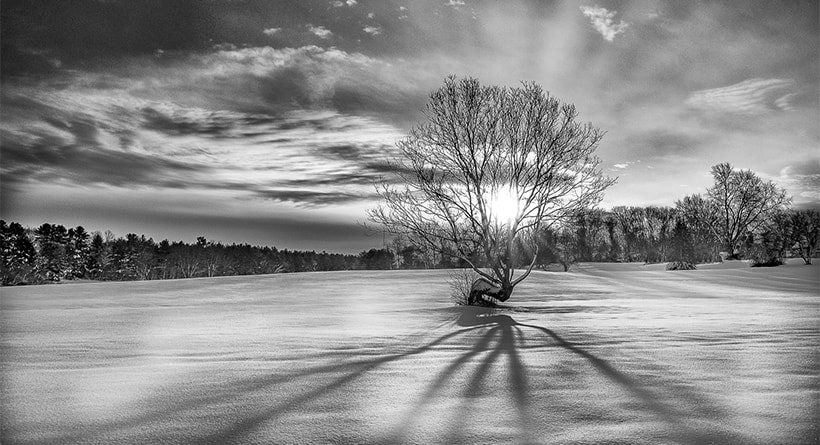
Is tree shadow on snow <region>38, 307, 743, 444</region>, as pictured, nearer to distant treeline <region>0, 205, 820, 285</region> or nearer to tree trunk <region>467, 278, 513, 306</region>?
tree trunk <region>467, 278, 513, 306</region>

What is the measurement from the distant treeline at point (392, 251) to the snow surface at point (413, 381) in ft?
101

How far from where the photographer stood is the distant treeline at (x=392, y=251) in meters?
53.2

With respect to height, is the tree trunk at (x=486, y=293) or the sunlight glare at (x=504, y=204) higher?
the sunlight glare at (x=504, y=204)

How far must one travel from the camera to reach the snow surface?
378cm

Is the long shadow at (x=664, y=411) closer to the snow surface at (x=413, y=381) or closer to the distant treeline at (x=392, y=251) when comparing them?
the snow surface at (x=413, y=381)

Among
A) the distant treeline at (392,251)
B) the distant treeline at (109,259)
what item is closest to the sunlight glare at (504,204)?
the distant treeline at (392,251)

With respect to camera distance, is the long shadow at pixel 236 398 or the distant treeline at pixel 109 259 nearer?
the long shadow at pixel 236 398

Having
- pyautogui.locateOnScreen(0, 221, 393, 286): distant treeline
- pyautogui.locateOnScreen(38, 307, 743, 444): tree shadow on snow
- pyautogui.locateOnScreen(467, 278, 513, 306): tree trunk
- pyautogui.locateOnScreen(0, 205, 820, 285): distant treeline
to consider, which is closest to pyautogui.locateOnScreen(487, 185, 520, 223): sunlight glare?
pyautogui.locateOnScreen(467, 278, 513, 306): tree trunk

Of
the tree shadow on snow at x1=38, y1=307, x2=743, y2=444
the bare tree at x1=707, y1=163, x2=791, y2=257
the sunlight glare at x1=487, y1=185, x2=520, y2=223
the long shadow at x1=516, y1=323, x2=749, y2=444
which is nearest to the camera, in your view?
the long shadow at x1=516, y1=323, x2=749, y2=444

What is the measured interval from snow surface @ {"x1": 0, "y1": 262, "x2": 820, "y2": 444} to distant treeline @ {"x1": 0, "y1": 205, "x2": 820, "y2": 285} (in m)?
30.7

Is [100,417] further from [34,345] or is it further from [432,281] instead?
[432,281]

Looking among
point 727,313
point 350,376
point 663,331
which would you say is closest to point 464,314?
point 663,331

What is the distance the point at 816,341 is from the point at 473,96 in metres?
11.0

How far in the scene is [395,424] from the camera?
391 centimetres
